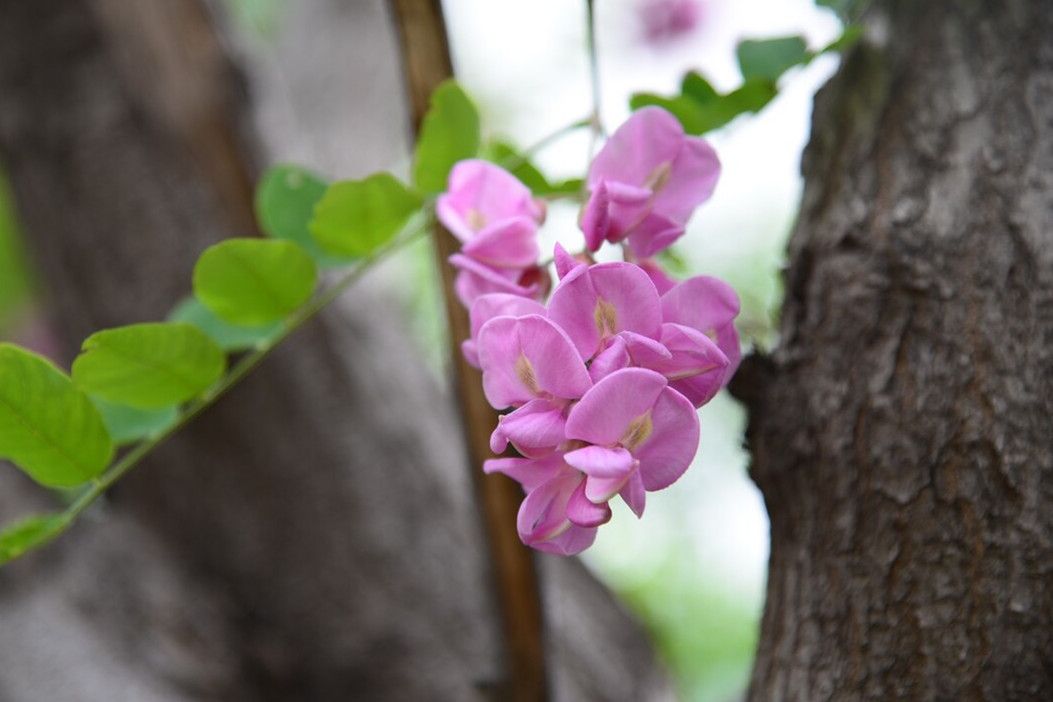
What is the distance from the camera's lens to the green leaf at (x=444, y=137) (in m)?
0.72

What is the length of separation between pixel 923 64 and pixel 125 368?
62cm

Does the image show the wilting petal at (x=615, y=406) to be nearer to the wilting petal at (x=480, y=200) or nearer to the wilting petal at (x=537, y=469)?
the wilting petal at (x=537, y=469)

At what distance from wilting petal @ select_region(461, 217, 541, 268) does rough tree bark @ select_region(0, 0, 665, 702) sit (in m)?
0.75

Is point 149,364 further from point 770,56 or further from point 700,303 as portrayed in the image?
point 770,56

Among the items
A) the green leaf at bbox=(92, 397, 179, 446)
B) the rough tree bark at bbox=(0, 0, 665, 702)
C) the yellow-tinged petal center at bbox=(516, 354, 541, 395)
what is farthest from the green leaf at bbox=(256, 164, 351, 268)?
the rough tree bark at bbox=(0, 0, 665, 702)

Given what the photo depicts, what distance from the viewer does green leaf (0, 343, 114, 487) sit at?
56cm

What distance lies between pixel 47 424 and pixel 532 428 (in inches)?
12.6

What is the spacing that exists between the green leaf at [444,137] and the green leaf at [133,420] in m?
0.26

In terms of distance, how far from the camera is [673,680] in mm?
1456

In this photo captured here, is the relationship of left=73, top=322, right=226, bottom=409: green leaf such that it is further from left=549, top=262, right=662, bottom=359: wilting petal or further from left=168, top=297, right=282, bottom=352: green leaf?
left=549, top=262, right=662, bottom=359: wilting petal

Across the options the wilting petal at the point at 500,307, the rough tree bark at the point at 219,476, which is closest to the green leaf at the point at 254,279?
the wilting petal at the point at 500,307

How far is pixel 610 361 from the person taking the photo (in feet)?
1.49

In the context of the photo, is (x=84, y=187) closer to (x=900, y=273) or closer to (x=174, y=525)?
(x=174, y=525)

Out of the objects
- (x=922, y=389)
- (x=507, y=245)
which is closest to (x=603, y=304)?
(x=507, y=245)
